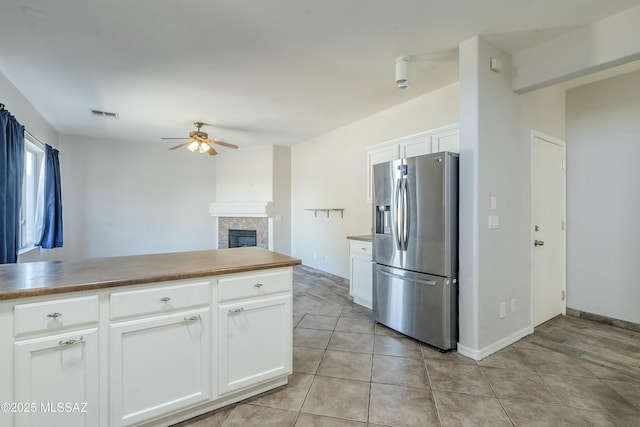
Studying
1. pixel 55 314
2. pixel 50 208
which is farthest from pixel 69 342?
pixel 50 208

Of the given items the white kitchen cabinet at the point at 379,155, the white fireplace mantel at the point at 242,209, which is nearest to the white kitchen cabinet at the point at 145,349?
the white kitchen cabinet at the point at 379,155

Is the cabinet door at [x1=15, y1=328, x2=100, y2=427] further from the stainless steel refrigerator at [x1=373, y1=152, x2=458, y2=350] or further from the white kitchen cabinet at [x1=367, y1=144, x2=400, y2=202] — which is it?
the white kitchen cabinet at [x1=367, y1=144, x2=400, y2=202]

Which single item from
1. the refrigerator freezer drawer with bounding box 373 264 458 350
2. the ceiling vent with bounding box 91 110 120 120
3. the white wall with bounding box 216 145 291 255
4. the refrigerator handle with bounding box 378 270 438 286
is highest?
the ceiling vent with bounding box 91 110 120 120

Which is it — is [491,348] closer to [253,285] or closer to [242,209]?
[253,285]

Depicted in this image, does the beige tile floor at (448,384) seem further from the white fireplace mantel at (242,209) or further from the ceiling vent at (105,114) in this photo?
the ceiling vent at (105,114)

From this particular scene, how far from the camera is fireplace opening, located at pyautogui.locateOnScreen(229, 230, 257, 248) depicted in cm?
655

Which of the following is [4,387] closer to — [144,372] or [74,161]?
[144,372]

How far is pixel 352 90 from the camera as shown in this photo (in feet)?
11.4

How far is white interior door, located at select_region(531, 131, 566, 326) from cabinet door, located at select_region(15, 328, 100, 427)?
3637 mm

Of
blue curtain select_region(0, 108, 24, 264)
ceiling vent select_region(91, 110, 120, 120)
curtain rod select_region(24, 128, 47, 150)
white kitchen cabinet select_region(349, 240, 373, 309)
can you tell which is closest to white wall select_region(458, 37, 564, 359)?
white kitchen cabinet select_region(349, 240, 373, 309)

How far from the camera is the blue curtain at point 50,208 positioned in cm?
446

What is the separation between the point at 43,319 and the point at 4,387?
30cm

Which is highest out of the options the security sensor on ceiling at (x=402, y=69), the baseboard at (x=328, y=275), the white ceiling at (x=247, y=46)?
the white ceiling at (x=247, y=46)

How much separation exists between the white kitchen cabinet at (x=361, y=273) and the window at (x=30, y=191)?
4.51 meters
